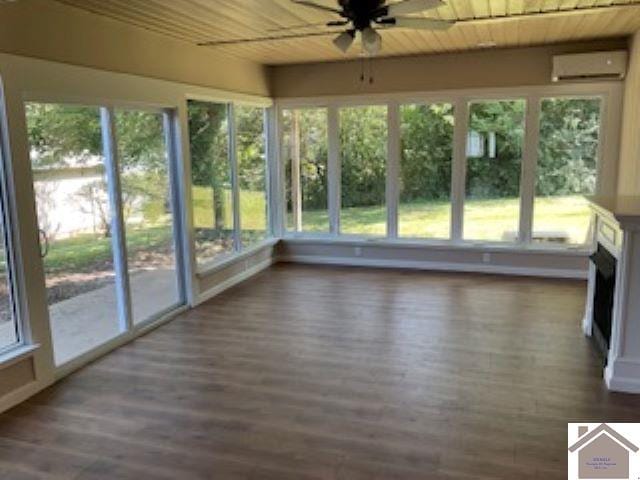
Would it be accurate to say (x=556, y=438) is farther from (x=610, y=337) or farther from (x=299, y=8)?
(x=299, y=8)

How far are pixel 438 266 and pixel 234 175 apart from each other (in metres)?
2.91

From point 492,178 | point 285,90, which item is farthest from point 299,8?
point 492,178

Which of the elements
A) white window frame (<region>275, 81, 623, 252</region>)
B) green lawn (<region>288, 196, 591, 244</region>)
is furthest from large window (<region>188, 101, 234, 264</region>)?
green lawn (<region>288, 196, 591, 244</region>)

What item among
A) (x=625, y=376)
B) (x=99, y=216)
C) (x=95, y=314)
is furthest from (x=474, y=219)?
(x=95, y=314)

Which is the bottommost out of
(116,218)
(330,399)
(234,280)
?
(330,399)

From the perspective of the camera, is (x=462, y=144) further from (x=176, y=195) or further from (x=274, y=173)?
(x=176, y=195)

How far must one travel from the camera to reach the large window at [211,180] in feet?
18.0

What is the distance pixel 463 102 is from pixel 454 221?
4.96 ft

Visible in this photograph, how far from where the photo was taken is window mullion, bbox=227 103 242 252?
6094 mm

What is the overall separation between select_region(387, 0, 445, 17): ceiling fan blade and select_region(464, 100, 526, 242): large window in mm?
3786

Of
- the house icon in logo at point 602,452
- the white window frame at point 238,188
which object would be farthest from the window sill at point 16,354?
the house icon in logo at point 602,452

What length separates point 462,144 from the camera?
6496 mm

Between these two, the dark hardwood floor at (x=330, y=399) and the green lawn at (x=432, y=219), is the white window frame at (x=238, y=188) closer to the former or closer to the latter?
the green lawn at (x=432, y=219)

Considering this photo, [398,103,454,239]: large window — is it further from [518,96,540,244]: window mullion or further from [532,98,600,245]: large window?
[532,98,600,245]: large window
